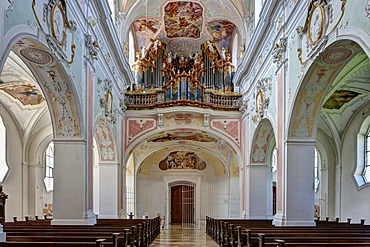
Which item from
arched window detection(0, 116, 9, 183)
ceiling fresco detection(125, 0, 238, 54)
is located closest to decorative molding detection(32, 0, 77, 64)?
arched window detection(0, 116, 9, 183)

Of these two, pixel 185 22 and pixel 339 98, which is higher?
pixel 185 22

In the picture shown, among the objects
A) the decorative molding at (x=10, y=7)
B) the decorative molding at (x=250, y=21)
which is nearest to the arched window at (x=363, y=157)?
the decorative molding at (x=250, y=21)

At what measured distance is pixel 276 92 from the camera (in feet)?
41.5

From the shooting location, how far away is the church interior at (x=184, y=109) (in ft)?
31.7

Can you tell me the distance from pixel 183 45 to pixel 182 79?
15.1 feet

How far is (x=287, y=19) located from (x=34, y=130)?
430 inches

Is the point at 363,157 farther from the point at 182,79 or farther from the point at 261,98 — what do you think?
the point at 182,79

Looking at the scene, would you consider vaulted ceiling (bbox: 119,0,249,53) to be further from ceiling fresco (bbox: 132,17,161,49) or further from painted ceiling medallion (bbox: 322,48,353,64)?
painted ceiling medallion (bbox: 322,48,353,64)

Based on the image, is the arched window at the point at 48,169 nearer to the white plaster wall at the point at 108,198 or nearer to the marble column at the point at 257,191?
the white plaster wall at the point at 108,198

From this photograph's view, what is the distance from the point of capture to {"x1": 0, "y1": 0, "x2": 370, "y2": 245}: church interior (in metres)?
9.65

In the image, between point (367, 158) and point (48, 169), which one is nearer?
point (367, 158)

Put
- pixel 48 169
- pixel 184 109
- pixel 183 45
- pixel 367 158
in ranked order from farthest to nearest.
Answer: pixel 183 45, pixel 48 169, pixel 184 109, pixel 367 158

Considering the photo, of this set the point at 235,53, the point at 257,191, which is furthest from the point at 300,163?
the point at 235,53

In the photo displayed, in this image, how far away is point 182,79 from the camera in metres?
19.2
